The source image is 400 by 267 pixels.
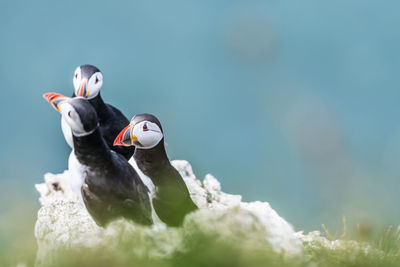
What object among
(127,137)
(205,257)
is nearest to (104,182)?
(127,137)

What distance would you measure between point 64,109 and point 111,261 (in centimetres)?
123

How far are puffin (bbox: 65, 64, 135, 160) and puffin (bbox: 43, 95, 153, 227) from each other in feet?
1.91

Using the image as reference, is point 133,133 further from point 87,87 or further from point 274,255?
point 274,255

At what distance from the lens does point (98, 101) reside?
13.6 feet

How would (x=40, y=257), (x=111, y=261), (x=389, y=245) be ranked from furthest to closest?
(x=389, y=245) < (x=40, y=257) < (x=111, y=261)

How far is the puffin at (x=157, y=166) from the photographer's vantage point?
3.62m

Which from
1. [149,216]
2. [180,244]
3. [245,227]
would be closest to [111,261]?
[180,244]

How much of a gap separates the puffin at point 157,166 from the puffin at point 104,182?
0.14 metres

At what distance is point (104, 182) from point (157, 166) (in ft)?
1.32

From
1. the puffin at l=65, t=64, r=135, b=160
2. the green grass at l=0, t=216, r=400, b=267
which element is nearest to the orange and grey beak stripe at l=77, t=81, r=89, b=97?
the puffin at l=65, t=64, r=135, b=160

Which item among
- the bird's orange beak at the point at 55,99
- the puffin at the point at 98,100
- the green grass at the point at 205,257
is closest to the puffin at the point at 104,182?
the bird's orange beak at the point at 55,99

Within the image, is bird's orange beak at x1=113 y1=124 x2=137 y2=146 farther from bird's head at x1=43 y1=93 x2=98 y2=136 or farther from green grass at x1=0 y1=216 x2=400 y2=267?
green grass at x1=0 y1=216 x2=400 y2=267

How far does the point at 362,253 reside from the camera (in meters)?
2.83

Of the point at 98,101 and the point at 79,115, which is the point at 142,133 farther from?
the point at 98,101
